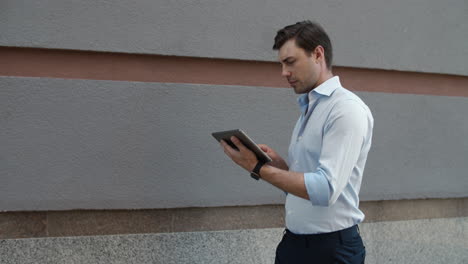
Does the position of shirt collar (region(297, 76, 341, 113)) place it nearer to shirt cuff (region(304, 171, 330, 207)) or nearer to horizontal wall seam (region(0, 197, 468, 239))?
shirt cuff (region(304, 171, 330, 207))

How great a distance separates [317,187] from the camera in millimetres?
2195

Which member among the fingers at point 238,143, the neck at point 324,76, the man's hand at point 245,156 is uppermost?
the neck at point 324,76

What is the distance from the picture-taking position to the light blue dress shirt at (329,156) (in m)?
2.21

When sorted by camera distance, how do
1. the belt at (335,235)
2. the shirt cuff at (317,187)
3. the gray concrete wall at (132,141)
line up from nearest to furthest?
the shirt cuff at (317,187), the belt at (335,235), the gray concrete wall at (132,141)

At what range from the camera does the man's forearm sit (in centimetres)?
222

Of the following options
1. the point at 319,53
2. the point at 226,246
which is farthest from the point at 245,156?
the point at 226,246

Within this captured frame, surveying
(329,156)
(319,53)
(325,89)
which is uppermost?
(319,53)

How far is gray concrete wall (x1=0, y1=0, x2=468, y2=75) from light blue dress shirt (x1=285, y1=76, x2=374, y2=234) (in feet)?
4.39

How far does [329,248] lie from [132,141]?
1701 millimetres

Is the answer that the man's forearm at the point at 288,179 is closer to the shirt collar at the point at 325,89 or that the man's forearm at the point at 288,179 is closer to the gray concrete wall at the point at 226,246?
the shirt collar at the point at 325,89

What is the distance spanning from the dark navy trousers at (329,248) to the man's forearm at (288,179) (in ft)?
1.05

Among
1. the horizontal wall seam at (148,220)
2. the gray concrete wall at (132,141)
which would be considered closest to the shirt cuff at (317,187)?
the gray concrete wall at (132,141)

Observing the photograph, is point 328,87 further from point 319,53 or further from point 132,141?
point 132,141

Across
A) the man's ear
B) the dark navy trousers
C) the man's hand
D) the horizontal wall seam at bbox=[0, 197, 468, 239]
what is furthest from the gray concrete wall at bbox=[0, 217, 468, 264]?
the man's ear
